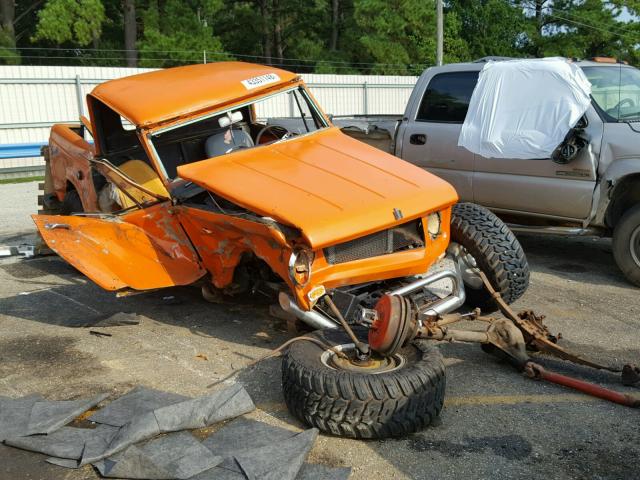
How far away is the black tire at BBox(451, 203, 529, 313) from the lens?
16.4 ft

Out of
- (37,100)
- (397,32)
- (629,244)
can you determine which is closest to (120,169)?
(629,244)

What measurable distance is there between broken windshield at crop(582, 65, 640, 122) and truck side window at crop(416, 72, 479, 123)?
119cm

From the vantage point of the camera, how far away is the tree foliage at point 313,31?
Answer: 25328 mm

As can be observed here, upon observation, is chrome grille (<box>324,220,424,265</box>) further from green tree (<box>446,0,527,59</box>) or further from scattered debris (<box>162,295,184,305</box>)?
green tree (<box>446,0,527,59</box>)

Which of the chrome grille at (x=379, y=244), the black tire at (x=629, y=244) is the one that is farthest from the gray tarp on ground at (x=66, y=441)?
the black tire at (x=629, y=244)

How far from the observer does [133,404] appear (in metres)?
3.97

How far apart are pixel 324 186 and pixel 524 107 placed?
10.1ft

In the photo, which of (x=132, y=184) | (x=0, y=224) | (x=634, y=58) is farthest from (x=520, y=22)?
(x=132, y=184)

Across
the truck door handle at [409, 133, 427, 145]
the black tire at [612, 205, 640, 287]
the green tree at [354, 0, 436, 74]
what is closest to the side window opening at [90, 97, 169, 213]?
the truck door handle at [409, 133, 427, 145]

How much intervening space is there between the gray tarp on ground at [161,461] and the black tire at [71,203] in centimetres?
418

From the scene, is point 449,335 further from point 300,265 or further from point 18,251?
point 18,251

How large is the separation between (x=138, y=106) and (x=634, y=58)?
1376 inches

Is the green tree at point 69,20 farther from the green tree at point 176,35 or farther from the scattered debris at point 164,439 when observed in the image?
the scattered debris at point 164,439

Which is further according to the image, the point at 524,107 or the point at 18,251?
the point at 18,251
